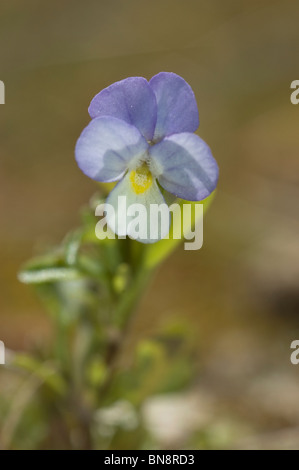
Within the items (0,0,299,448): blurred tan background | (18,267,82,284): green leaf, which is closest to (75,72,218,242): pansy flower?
(18,267,82,284): green leaf

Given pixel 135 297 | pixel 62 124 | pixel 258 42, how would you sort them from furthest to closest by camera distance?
pixel 258 42
pixel 62 124
pixel 135 297

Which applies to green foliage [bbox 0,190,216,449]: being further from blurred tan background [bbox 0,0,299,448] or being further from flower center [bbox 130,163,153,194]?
flower center [bbox 130,163,153,194]

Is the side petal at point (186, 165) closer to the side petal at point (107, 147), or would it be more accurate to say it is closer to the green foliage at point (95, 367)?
the side petal at point (107, 147)

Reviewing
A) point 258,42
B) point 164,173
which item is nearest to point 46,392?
point 164,173

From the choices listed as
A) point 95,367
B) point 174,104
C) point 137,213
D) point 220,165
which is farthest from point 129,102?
point 220,165

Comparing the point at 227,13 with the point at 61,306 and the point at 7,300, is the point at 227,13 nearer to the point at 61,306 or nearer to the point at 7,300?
the point at 7,300

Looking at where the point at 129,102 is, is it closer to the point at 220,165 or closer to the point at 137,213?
the point at 137,213
